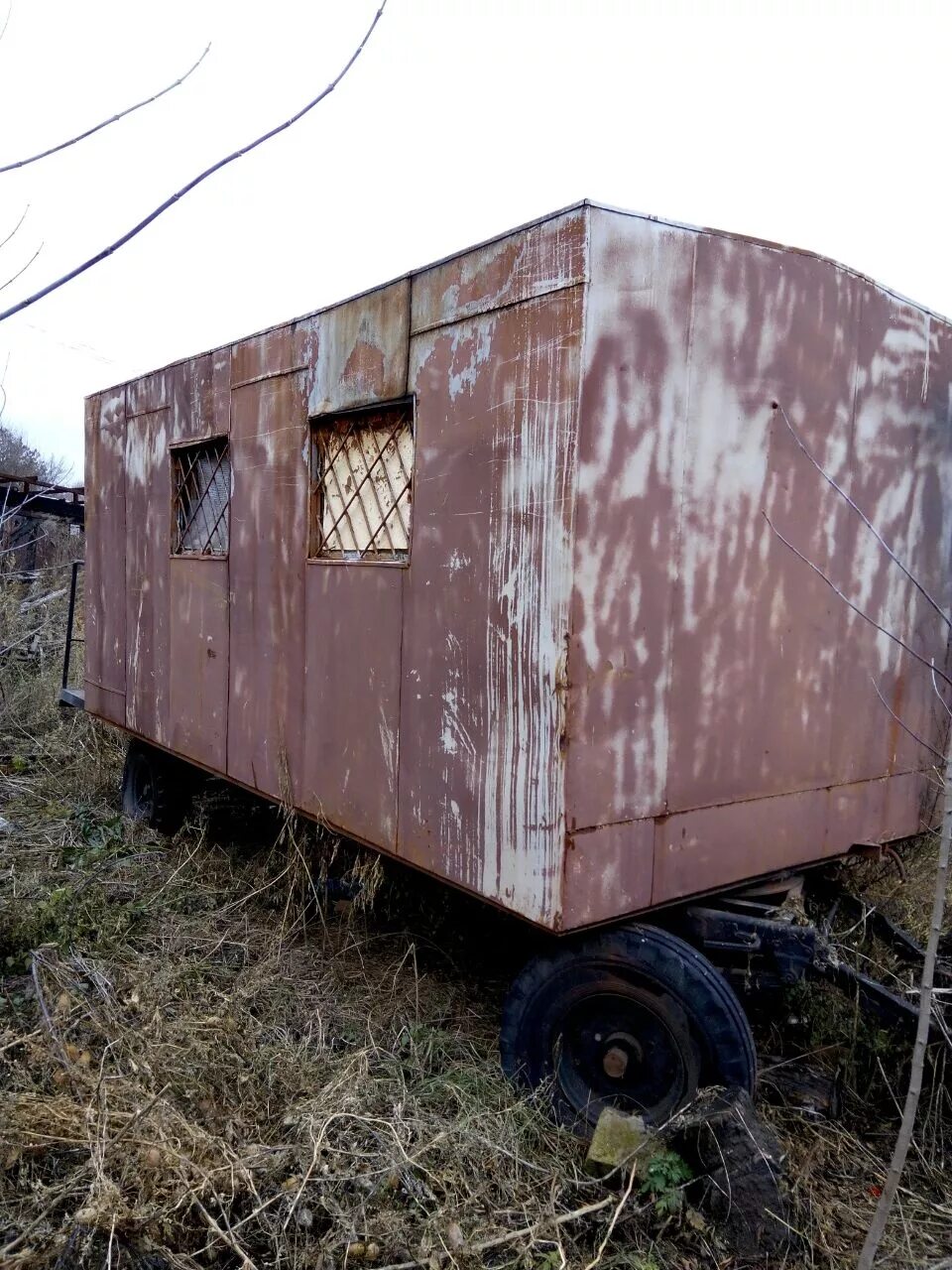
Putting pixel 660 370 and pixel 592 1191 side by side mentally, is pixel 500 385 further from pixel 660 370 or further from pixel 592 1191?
pixel 592 1191

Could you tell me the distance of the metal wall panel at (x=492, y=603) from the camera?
2639 mm

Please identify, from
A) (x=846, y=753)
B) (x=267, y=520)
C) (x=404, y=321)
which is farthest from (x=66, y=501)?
(x=846, y=753)

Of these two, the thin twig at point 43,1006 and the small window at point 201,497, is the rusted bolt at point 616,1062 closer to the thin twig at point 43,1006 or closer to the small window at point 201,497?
the thin twig at point 43,1006

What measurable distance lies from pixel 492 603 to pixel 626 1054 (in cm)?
163

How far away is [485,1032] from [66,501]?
27.4ft

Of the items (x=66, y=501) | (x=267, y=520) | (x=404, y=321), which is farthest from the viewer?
(x=66, y=501)

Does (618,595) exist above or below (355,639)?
above

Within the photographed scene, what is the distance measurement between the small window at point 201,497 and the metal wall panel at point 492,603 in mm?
1864

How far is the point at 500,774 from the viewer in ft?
9.36

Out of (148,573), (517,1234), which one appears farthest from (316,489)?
(517,1234)

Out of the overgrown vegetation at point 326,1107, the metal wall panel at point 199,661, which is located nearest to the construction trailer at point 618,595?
the overgrown vegetation at point 326,1107

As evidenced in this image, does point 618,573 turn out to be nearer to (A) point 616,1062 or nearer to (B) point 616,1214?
(A) point 616,1062

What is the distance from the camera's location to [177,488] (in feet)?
17.0

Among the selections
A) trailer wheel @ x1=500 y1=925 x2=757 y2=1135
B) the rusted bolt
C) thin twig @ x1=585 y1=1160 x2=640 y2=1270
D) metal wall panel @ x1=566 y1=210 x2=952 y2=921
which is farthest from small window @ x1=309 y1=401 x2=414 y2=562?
thin twig @ x1=585 y1=1160 x2=640 y2=1270
